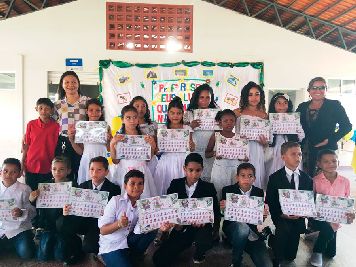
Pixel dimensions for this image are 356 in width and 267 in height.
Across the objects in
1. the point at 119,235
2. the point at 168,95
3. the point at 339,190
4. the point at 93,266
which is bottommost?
the point at 93,266

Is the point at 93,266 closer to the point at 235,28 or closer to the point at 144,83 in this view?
the point at 144,83

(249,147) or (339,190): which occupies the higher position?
(249,147)

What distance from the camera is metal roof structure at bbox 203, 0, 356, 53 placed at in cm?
579

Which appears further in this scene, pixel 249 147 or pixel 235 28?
pixel 235 28

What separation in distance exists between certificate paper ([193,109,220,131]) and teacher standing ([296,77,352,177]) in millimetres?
920

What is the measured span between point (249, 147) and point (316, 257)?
1040 millimetres

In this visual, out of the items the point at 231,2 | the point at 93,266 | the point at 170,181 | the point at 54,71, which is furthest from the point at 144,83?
the point at 93,266

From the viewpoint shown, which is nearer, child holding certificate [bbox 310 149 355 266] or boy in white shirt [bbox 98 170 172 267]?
boy in white shirt [bbox 98 170 172 267]

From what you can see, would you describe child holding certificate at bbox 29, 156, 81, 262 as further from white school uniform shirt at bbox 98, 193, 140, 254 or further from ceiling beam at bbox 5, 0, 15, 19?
ceiling beam at bbox 5, 0, 15, 19

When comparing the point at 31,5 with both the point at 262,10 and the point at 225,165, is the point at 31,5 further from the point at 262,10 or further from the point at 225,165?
the point at 225,165

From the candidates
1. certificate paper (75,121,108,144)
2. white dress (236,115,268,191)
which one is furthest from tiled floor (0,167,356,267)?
certificate paper (75,121,108,144)

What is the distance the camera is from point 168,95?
5820 millimetres

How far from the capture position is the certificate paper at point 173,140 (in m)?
2.81

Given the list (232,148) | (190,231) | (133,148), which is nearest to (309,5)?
(232,148)
